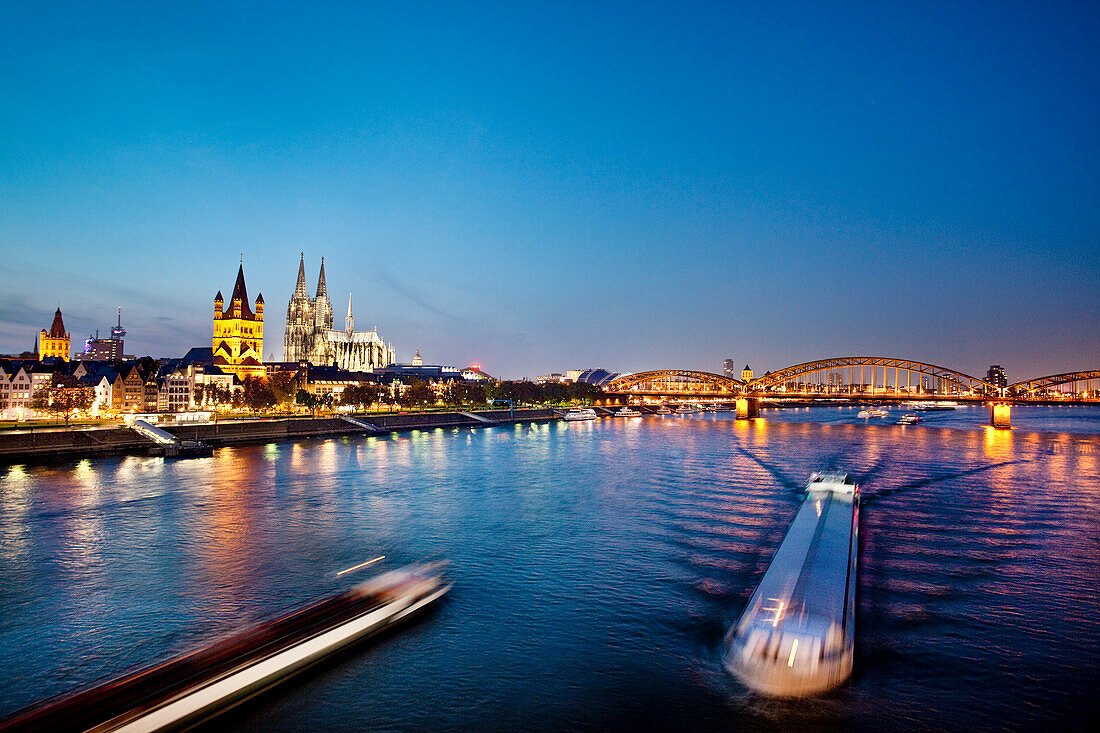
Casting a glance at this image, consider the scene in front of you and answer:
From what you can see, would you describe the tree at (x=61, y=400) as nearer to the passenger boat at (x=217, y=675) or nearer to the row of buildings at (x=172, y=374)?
the row of buildings at (x=172, y=374)

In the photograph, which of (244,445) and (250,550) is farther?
(244,445)

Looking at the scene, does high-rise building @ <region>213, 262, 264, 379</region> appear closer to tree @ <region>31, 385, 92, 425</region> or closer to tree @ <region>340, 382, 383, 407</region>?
tree @ <region>340, 382, 383, 407</region>

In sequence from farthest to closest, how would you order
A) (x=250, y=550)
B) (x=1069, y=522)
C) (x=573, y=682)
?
A: (x=1069, y=522) < (x=250, y=550) < (x=573, y=682)

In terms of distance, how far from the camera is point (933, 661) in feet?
47.3

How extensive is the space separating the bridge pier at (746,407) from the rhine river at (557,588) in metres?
85.5

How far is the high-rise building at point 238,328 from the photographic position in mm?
152625

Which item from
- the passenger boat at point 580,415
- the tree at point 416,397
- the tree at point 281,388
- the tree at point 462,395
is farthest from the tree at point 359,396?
the passenger boat at point 580,415

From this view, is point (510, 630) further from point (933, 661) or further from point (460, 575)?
point (933, 661)

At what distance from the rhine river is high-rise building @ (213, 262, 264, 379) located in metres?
115

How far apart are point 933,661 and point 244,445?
63.9 meters

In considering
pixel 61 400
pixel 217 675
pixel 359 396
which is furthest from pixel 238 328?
pixel 217 675

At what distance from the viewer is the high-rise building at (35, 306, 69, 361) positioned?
12681 centimetres

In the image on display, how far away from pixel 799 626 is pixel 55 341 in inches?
5989

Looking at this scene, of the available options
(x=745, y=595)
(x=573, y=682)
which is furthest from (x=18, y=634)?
(x=745, y=595)
